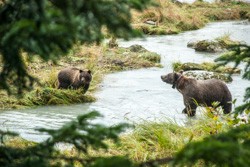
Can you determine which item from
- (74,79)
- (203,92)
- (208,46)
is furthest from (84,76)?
(208,46)

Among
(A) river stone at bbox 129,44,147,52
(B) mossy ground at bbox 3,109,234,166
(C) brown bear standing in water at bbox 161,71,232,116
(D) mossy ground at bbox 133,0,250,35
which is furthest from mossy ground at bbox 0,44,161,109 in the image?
(D) mossy ground at bbox 133,0,250,35

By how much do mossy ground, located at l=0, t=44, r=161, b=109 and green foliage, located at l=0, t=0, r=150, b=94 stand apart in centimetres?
634

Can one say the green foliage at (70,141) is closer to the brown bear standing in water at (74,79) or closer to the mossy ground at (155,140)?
the mossy ground at (155,140)

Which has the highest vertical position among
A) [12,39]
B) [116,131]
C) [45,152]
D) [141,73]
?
[12,39]

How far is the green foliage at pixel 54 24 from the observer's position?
1540mm

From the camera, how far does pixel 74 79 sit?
1044 cm

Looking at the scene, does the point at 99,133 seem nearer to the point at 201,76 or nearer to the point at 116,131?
the point at 116,131

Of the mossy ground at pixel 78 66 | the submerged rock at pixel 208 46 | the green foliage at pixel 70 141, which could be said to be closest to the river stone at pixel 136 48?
the mossy ground at pixel 78 66

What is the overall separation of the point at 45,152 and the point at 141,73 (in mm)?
11790

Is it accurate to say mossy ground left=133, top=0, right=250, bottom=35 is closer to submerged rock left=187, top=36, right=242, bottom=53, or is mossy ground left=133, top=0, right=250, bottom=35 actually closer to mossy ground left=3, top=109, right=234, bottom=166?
submerged rock left=187, top=36, right=242, bottom=53

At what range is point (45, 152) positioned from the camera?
2.12 m

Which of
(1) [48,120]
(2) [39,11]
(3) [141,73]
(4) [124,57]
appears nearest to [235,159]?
(2) [39,11]

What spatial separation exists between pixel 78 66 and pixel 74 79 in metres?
3.16

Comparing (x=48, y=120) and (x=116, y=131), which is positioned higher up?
(x=116, y=131)
